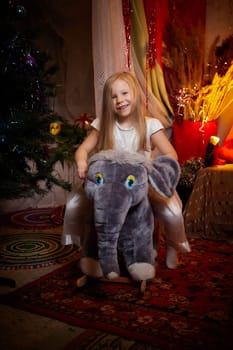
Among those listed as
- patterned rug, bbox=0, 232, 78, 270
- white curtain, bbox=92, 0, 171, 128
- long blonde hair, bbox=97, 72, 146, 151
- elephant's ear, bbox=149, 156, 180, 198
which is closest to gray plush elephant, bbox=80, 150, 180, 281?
elephant's ear, bbox=149, 156, 180, 198

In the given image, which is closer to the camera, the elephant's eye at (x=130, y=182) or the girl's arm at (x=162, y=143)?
the elephant's eye at (x=130, y=182)

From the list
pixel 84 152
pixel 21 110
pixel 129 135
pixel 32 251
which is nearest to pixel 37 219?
pixel 32 251

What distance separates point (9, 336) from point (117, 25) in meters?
→ 1.76

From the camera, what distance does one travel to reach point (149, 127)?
1.90 m

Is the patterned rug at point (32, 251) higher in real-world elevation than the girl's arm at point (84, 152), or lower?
lower

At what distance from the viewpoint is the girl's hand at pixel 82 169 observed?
1726 mm

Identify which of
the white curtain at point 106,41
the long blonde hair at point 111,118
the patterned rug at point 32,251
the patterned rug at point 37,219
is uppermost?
the white curtain at point 106,41

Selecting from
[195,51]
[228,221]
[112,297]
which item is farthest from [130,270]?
[195,51]

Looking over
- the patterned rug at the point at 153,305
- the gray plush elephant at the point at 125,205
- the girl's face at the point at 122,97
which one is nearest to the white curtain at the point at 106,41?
the girl's face at the point at 122,97

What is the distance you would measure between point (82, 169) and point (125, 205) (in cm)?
33

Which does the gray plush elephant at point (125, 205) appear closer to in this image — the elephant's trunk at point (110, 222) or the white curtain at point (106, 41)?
the elephant's trunk at point (110, 222)

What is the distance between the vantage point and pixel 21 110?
2035mm

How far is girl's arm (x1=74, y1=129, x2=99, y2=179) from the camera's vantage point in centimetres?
174

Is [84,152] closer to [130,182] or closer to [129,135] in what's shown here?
[129,135]
